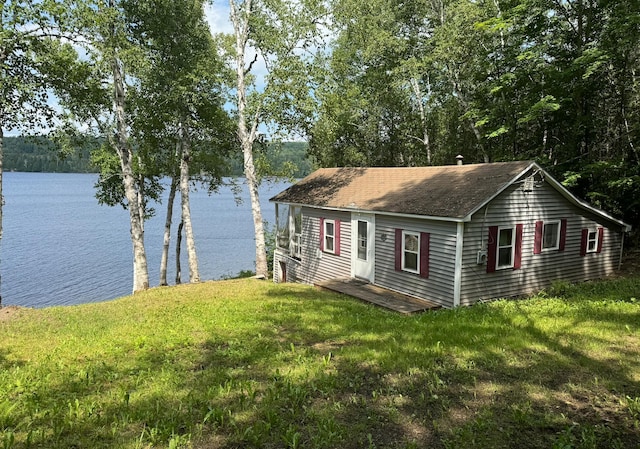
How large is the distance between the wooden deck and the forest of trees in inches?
205

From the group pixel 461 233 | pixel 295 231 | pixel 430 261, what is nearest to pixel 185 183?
pixel 295 231

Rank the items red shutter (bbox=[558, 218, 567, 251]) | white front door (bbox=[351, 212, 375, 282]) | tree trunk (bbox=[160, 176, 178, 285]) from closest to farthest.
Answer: red shutter (bbox=[558, 218, 567, 251]), white front door (bbox=[351, 212, 375, 282]), tree trunk (bbox=[160, 176, 178, 285])

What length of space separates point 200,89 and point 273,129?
4551 mm

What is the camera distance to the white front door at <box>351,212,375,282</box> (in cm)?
1541

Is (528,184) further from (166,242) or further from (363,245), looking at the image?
(166,242)

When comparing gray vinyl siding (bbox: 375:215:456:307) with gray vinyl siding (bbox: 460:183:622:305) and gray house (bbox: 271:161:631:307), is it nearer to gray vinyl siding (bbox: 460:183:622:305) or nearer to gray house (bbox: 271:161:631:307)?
gray house (bbox: 271:161:631:307)

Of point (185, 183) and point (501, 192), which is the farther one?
point (185, 183)

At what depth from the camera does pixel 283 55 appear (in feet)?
56.8

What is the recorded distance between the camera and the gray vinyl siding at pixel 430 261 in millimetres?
12492

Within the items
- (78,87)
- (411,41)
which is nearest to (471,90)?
(411,41)

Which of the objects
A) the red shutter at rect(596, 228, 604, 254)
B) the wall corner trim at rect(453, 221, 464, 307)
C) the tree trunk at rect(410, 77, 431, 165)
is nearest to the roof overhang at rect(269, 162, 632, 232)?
the wall corner trim at rect(453, 221, 464, 307)

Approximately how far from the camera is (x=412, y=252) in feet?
45.1

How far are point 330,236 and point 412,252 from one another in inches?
190

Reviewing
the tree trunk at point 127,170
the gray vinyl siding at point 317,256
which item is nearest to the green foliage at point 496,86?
the gray vinyl siding at point 317,256
